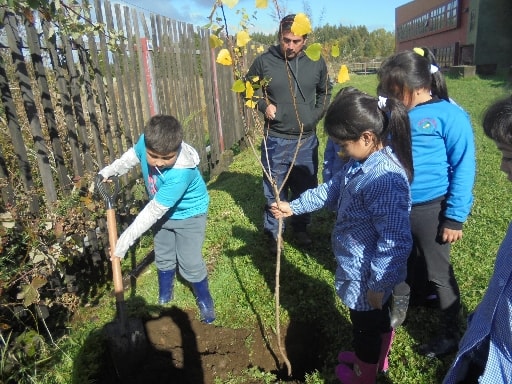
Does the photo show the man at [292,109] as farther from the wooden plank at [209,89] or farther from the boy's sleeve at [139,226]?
the wooden plank at [209,89]

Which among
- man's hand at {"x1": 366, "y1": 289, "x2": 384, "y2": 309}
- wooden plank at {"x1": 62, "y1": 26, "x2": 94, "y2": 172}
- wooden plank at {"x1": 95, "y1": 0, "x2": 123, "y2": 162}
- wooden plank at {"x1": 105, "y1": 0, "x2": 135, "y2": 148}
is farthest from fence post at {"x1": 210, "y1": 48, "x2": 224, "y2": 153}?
man's hand at {"x1": 366, "y1": 289, "x2": 384, "y2": 309}

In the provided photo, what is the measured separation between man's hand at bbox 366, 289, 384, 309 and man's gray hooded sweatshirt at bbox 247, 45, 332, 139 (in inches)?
78.4

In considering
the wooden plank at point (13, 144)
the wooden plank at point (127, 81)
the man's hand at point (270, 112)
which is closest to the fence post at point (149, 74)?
the wooden plank at point (127, 81)

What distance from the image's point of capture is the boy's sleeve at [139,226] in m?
2.50

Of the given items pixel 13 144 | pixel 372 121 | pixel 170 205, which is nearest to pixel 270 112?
pixel 170 205

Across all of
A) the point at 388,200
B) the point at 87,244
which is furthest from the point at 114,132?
the point at 388,200

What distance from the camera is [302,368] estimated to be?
266 centimetres

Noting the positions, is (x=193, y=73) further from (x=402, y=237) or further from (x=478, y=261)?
(x=402, y=237)

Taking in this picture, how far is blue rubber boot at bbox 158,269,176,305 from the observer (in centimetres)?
317

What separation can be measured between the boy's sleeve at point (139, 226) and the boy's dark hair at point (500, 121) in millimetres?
1823

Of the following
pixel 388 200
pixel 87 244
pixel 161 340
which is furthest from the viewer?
pixel 87 244

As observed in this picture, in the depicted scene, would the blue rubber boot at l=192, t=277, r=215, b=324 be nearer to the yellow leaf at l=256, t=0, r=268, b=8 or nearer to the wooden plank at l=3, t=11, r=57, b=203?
the wooden plank at l=3, t=11, r=57, b=203

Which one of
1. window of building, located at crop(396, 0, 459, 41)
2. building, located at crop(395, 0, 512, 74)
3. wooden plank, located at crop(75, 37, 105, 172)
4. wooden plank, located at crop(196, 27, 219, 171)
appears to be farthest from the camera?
window of building, located at crop(396, 0, 459, 41)

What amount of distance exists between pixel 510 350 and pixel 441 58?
32453 millimetres
